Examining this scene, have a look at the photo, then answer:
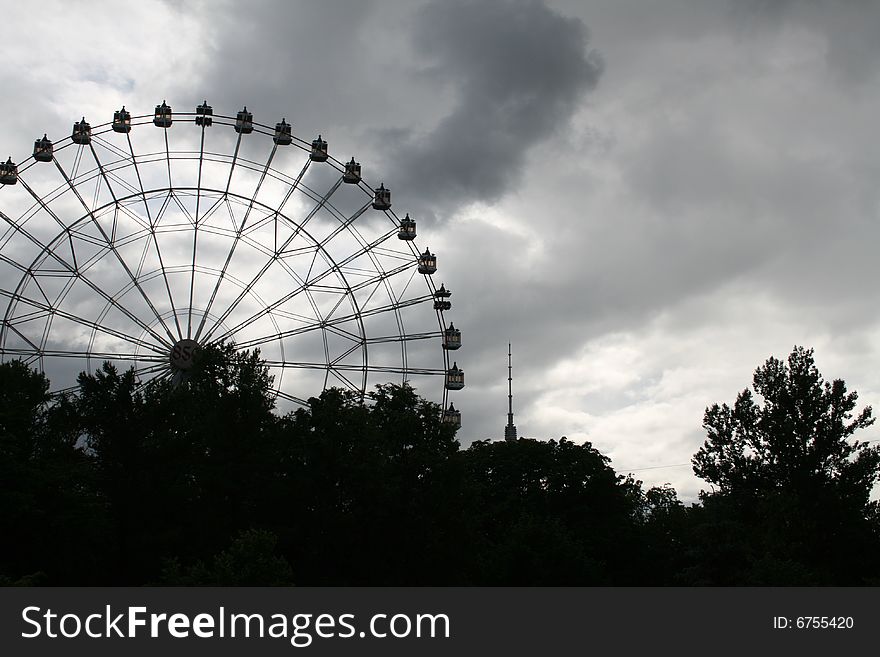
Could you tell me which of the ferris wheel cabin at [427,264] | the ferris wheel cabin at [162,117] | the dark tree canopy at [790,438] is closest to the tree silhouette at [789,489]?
the dark tree canopy at [790,438]

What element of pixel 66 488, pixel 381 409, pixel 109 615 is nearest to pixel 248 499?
pixel 66 488

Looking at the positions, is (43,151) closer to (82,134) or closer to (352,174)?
(82,134)

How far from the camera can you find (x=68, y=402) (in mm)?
50625

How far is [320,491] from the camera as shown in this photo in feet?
156

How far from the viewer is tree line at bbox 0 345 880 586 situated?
40.7m

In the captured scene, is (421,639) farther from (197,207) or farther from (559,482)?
(559,482)

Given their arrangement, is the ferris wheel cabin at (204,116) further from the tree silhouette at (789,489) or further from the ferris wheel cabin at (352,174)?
the tree silhouette at (789,489)

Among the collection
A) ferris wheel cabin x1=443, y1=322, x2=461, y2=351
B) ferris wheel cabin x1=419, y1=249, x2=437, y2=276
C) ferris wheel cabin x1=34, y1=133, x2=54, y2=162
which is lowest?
ferris wheel cabin x1=443, y1=322, x2=461, y2=351

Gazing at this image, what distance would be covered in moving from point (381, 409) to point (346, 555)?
12.2 meters

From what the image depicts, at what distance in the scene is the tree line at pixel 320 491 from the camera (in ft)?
134

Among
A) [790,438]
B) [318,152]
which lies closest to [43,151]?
[318,152]

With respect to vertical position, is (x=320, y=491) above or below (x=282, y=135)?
below

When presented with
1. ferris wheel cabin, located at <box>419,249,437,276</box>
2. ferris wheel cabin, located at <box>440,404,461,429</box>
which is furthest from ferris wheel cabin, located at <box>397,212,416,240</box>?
ferris wheel cabin, located at <box>440,404,461,429</box>

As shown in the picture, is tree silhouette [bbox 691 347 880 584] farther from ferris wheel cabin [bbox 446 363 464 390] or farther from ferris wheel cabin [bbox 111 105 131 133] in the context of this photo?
ferris wheel cabin [bbox 111 105 131 133]
